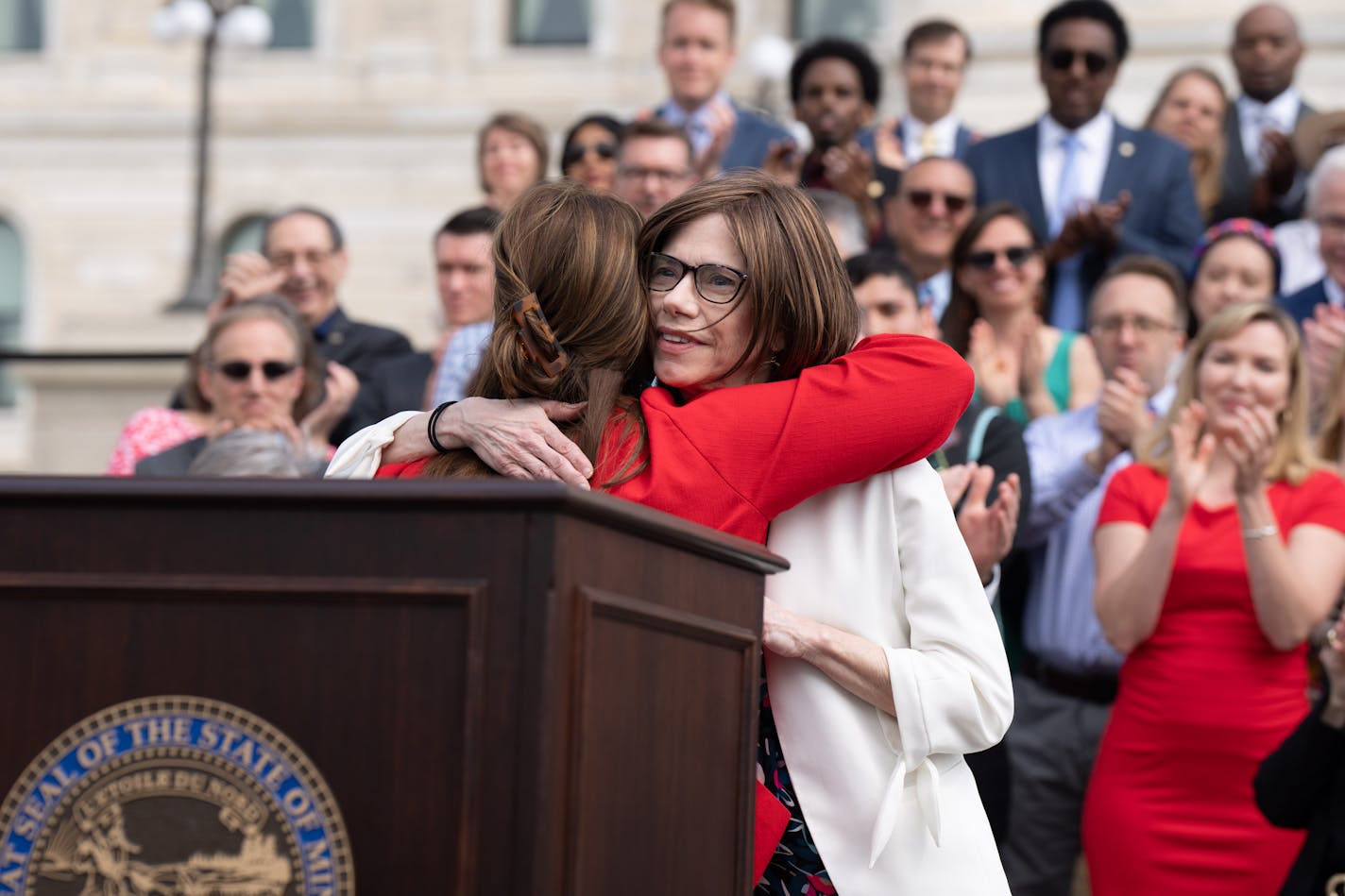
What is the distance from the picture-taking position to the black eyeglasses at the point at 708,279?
112 inches

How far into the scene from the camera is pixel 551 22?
105 ft

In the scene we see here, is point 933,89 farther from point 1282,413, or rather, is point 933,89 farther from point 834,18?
point 834,18

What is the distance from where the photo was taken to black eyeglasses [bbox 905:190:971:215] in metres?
7.24

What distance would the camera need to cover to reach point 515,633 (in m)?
1.95

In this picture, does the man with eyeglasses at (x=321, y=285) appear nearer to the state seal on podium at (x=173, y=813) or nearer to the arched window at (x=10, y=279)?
the state seal on podium at (x=173, y=813)

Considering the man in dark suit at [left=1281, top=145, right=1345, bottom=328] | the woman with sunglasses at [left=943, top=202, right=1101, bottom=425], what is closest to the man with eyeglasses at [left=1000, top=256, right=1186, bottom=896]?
the woman with sunglasses at [left=943, top=202, right=1101, bottom=425]

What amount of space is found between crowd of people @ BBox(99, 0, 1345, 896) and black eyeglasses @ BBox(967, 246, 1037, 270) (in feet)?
0.04

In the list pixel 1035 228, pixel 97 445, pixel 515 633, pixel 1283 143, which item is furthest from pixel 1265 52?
pixel 515 633

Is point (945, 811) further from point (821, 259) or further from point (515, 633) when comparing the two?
point (515, 633)

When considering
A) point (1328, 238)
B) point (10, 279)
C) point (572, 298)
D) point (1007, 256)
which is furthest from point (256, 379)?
point (10, 279)

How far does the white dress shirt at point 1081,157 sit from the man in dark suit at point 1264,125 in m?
0.70

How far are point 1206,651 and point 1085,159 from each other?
10.6ft

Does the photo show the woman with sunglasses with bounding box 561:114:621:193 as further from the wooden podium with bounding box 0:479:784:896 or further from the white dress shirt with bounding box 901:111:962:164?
the wooden podium with bounding box 0:479:784:896

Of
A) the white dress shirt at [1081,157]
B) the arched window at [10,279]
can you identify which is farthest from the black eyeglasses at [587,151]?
the arched window at [10,279]
